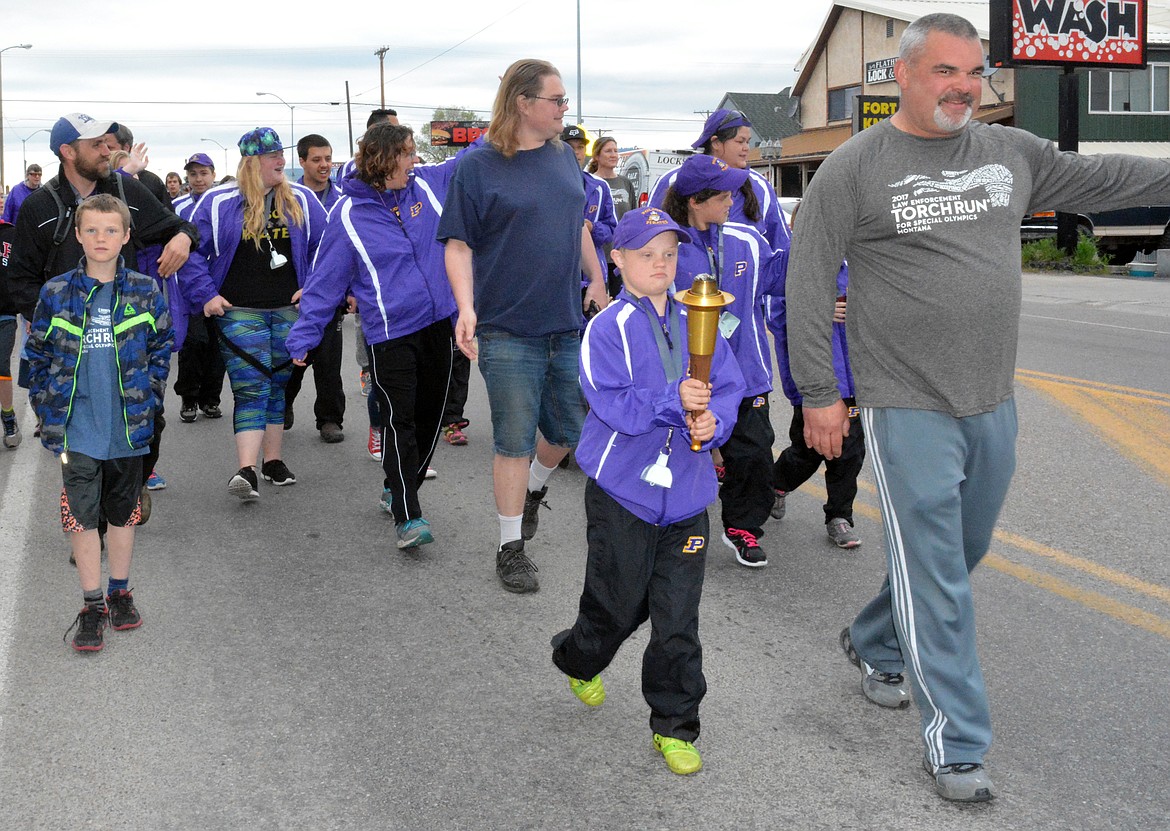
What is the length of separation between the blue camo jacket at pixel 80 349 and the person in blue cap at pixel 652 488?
2.18 metres

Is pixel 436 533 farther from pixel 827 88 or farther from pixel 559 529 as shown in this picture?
pixel 827 88

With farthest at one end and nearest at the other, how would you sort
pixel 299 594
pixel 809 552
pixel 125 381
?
1. pixel 809 552
2. pixel 299 594
3. pixel 125 381

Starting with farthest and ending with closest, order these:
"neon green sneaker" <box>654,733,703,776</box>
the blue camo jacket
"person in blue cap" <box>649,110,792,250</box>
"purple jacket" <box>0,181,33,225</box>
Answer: "purple jacket" <box>0,181,33,225</box>, "person in blue cap" <box>649,110,792,250</box>, the blue camo jacket, "neon green sneaker" <box>654,733,703,776</box>

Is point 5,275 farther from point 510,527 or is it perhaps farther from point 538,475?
point 510,527

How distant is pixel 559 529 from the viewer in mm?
6672

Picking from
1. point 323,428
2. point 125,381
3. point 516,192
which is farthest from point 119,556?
point 323,428

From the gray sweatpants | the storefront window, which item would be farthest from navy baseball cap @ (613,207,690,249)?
the storefront window

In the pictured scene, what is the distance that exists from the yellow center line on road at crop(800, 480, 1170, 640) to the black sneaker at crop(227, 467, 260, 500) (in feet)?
12.9

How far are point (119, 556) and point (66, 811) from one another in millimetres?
1759

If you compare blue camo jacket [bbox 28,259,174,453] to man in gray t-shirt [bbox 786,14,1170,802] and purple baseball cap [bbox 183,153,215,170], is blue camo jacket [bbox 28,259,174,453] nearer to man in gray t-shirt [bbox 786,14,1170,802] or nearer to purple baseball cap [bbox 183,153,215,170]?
man in gray t-shirt [bbox 786,14,1170,802]

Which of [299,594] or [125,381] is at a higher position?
[125,381]

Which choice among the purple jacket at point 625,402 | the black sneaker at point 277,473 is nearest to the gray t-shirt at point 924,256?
the purple jacket at point 625,402

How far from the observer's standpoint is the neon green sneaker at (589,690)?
4227 millimetres

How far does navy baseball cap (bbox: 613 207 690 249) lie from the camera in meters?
3.89
